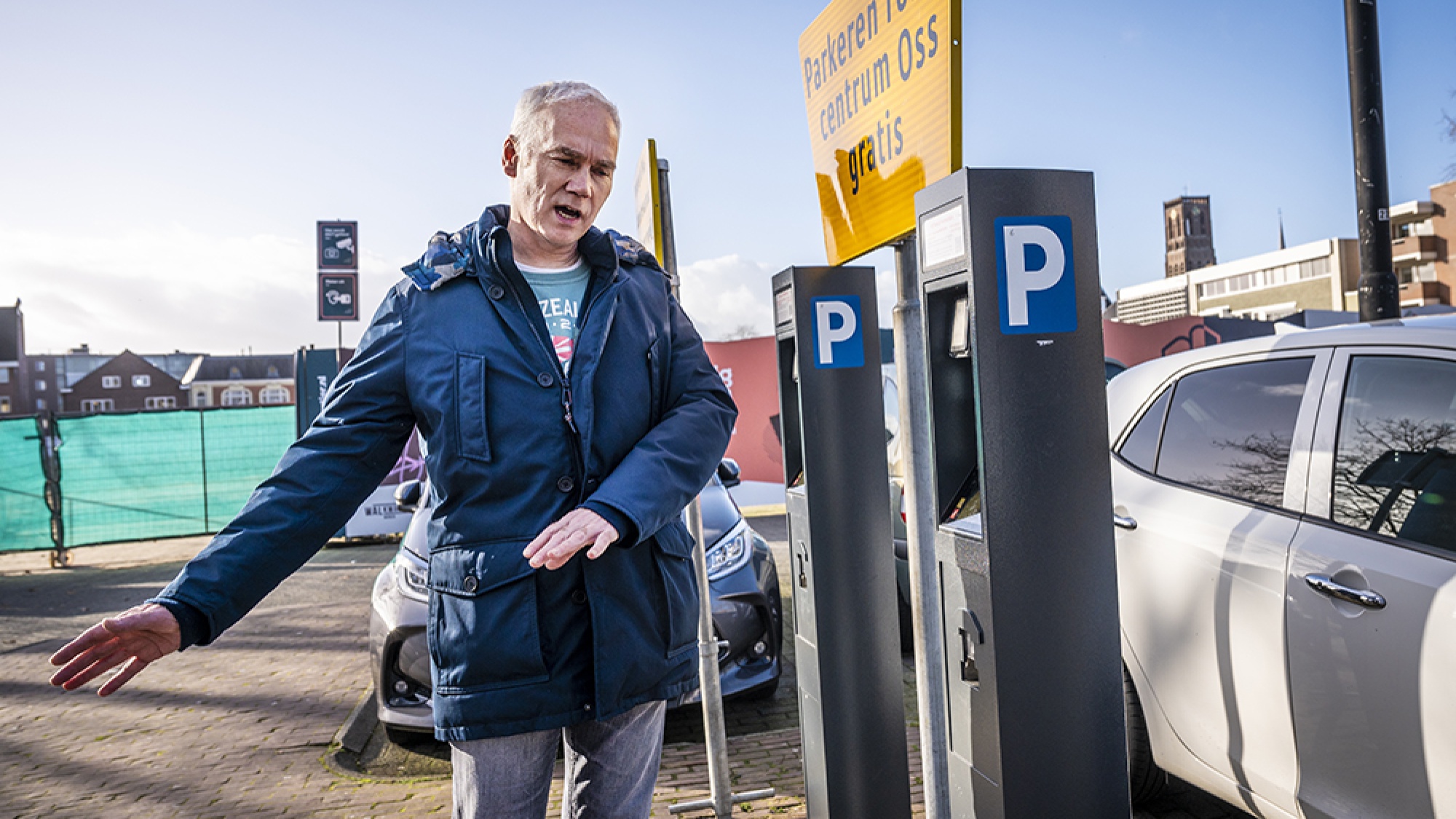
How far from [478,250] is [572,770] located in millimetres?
1018

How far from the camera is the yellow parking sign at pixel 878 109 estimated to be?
6.77 feet

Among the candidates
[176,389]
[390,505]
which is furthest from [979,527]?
[176,389]

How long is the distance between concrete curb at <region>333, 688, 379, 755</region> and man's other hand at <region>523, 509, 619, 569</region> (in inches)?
143

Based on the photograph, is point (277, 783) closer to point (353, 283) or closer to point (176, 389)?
point (353, 283)

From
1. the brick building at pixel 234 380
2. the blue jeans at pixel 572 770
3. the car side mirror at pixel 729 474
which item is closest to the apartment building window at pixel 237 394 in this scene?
the brick building at pixel 234 380

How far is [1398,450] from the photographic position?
2.27 metres

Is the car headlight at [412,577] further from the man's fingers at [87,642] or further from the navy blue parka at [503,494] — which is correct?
the man's fingers at [87,642]

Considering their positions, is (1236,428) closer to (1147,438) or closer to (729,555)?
(1147,438)

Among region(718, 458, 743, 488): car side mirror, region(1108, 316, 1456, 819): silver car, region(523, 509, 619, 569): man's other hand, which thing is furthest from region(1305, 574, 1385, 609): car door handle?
region(718, 458, 743, 488): car side mirror

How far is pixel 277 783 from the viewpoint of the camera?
4090mm

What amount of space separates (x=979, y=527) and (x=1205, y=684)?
1190 mm

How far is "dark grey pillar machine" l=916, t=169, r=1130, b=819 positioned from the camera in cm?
183

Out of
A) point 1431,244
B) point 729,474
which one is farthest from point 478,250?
point 1431,244

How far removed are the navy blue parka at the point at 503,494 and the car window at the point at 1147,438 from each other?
191cm
